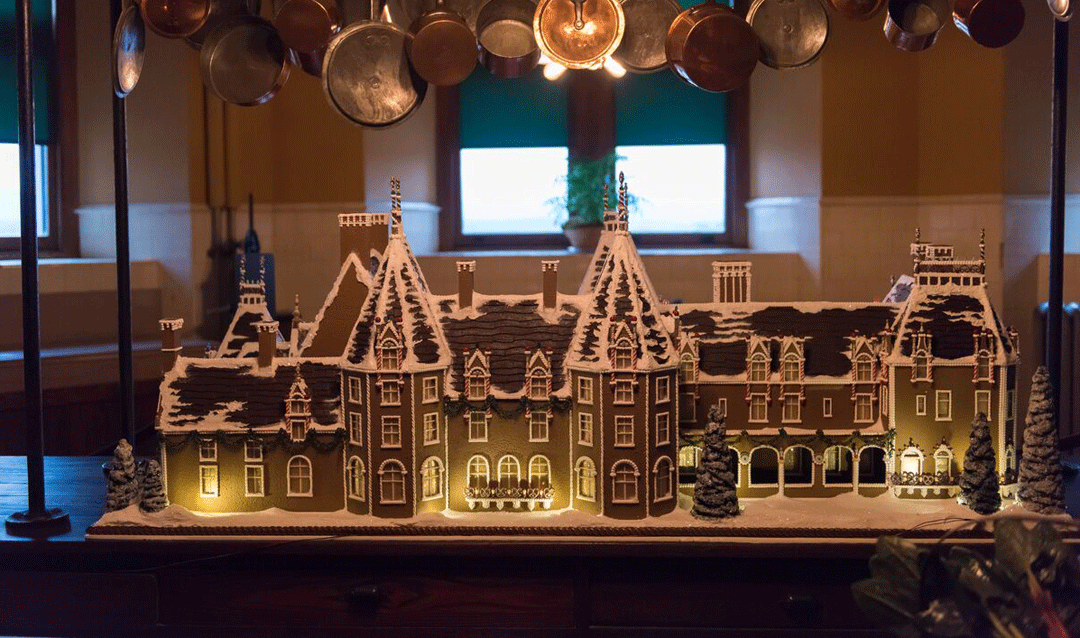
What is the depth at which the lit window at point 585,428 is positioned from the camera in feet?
10.8

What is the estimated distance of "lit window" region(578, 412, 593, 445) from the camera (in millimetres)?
3287

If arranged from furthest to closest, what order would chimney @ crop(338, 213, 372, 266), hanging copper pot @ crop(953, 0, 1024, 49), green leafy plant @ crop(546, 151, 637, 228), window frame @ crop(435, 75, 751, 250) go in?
window frame @ crop(435, 75, 751, 250) → green leafy plant @ crop(546, 151, 637, 228) → chimney @ crop(338, 213, 372, 266) → hanging copper pot @ crop(953, 0, 1024, 49)

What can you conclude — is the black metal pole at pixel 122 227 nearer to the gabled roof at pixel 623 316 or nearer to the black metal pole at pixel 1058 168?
the gabled roof at pixel 623 316

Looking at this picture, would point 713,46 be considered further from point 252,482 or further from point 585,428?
point 252,482

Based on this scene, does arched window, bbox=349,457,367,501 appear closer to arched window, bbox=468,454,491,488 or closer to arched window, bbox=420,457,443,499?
arched window, bbox=420,457,443,499

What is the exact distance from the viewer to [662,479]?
3.25 metres

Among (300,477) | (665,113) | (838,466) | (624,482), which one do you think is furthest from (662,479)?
(665,113)

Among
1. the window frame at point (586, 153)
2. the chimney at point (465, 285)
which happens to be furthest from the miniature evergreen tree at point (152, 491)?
the window frame at point (586, 153)

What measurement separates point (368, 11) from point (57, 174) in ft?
13.1

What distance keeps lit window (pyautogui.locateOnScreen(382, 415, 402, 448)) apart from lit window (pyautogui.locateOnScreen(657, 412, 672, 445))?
0.77 meters

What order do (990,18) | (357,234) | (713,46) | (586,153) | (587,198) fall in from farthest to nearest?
(586,153) → (587,198) → (357,234) → (990,18) → (713,46)

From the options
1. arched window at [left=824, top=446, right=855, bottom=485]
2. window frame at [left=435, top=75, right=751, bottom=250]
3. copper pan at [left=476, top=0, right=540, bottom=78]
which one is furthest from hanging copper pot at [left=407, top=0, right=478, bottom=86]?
window frame at [left=435, top=75, right=751, bottom=250]

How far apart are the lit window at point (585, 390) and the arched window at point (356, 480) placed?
68cm

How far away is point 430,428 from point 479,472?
0.69ft
